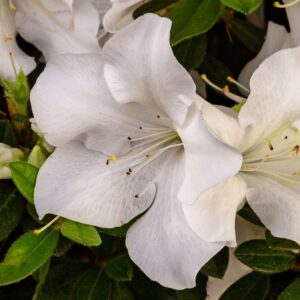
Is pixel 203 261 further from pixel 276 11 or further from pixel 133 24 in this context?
pixel 276 11

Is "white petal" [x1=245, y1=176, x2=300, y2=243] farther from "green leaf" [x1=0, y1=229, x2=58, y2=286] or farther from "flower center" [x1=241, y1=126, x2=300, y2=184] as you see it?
"green leaf" [x1=0, y1=229, x2=58, y2=286]

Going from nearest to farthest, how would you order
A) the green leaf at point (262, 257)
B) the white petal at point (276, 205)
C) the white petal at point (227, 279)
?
the white petal at point (276, 205) < the green leaf at point (262, 257) < the white petal at point (227, 279)

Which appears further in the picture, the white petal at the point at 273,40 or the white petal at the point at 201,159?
the white petal at the point at 273,40

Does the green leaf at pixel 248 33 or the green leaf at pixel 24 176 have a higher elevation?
the green leaf at pixel 24 176

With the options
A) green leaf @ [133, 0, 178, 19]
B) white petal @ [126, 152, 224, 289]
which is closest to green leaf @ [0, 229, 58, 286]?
white petal @ [126, 152, 224, 289]

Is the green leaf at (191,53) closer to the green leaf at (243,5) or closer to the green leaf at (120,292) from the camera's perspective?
the green leaf at (243,5)

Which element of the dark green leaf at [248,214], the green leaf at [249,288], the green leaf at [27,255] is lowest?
the green leaf at [249,288]

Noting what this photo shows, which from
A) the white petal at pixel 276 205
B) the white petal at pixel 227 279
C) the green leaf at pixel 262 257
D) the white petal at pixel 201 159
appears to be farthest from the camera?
the white petal at pixel 227 279

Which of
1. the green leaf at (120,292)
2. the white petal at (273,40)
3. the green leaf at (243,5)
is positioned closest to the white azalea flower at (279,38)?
the white petal at (273,40)
